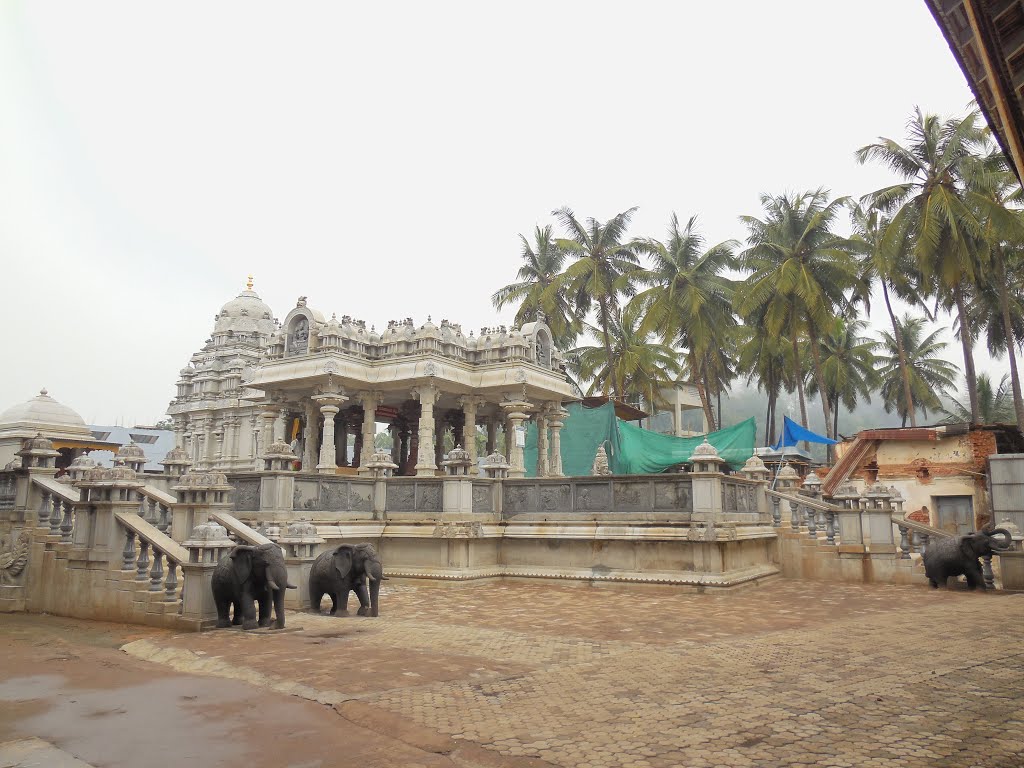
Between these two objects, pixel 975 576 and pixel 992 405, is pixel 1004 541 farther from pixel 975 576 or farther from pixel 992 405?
pixel 992 405

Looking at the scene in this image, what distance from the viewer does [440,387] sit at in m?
24.8

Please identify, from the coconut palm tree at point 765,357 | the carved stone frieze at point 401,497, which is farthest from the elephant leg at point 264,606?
the coconut palm tree at point 765,357

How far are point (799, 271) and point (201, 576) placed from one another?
30531 millimetres

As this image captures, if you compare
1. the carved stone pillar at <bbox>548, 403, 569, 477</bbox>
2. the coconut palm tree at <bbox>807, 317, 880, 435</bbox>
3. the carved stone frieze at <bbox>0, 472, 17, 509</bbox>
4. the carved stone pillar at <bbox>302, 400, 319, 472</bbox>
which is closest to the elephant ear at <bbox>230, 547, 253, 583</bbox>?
the carved stone frieze at <bbox>0, 472, 17, 509</bbox>

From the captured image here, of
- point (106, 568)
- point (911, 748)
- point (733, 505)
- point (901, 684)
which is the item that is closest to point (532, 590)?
point (733, 505)

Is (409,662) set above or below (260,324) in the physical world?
below

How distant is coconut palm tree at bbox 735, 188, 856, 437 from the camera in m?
34.0

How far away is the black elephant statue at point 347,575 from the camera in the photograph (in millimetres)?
11688

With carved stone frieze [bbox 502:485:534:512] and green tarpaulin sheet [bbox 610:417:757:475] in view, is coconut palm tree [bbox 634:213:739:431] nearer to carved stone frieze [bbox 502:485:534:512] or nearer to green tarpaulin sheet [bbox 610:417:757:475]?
green tarpaulin sheet [bbox 610:417:757:475]

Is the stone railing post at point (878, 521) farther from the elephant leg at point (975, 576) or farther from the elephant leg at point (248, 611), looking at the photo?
the elephant leg at point (248, 611)

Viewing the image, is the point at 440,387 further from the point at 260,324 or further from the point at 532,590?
the point at 260,324

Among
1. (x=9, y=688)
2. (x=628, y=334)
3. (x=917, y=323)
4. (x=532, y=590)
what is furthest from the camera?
(x=917, y=323)

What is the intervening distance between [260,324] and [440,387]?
25.9m

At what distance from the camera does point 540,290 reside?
41.2 metres
